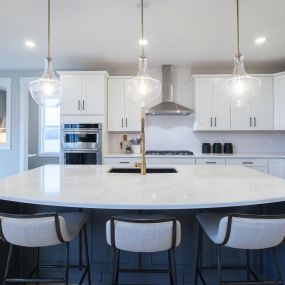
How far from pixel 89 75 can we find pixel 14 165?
242 cm

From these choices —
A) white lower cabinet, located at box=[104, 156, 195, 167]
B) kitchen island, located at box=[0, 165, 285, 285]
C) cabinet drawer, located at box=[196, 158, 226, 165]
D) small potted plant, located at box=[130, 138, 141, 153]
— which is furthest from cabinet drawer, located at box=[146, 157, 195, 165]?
kitchen island, located at box=[0, 165, 285, 285]

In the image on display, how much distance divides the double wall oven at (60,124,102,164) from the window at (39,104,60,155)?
1188mm

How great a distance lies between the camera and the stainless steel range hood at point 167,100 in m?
4.18

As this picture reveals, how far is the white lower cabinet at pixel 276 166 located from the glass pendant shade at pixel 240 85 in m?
1.77

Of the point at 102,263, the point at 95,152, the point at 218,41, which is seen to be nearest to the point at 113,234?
the point at 102,263

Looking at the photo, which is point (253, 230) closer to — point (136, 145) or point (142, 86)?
point (142, 86)

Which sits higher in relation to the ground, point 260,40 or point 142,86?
point 260,40

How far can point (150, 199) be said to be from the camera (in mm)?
1351

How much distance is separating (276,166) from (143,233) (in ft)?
11.2

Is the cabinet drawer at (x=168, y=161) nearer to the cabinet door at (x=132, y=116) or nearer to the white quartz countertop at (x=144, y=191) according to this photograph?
the cabinet door at (x=132, y=116)

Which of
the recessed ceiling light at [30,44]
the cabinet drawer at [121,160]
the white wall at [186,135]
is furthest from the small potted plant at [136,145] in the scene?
the recessed ceiling light at [30,44]

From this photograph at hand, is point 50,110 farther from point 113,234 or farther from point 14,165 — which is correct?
point 113,234

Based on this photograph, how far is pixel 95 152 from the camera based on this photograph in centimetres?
392

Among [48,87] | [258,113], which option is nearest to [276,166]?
[258,113]
